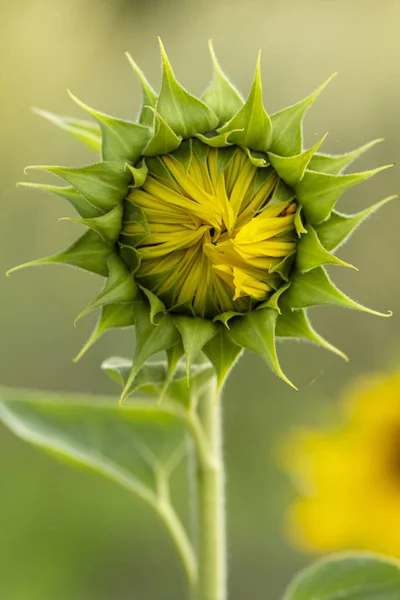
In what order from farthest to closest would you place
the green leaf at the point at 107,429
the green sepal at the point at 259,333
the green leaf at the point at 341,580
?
the green leaf at the point at 107,429 < the green leaf at the point at 341,580 < the green sepal at the point at 259,333

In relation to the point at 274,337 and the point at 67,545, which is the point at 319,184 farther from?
the point at 67,545

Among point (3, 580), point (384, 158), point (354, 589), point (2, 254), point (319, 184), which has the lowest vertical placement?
point (3, 580)

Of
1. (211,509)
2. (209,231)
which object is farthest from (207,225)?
(211,509)

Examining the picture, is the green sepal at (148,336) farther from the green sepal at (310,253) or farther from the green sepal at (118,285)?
the green sepal at (310,253)

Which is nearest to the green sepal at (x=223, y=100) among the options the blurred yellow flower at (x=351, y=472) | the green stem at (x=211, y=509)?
the green stem at (x=211, y=509)

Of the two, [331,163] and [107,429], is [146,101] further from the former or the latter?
[107,429]

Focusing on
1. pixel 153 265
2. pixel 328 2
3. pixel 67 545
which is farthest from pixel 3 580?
pixel 328 2

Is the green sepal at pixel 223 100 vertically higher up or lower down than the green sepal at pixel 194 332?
higher up
